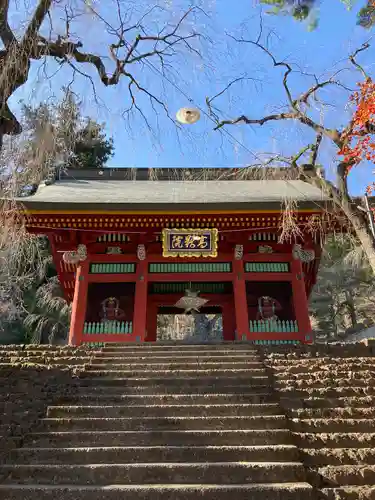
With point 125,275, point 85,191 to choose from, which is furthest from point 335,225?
point 85,191

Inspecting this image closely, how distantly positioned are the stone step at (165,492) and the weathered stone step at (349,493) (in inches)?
6.4

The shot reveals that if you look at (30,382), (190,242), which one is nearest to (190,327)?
(190,242)

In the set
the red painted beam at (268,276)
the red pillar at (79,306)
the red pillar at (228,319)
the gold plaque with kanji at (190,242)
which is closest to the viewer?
the red pillar at (79,306)

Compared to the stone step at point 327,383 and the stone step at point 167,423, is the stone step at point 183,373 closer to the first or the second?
the stone step at point 327,383

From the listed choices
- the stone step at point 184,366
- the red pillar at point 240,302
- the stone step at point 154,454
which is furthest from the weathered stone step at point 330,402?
the red pillar at point 240,302

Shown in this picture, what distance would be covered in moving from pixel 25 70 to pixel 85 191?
7.13m

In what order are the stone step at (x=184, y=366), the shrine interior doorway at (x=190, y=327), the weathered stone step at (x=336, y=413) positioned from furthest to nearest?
the shrine interior doorway at (x=190, y=327) → the stone step at (x=184, y=366) → the weathered stone step at (x=336, y=413)

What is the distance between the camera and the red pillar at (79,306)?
358 inches

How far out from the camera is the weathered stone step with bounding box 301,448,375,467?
375 centimetres

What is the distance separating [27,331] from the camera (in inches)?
776

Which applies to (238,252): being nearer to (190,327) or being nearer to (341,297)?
(341,297)

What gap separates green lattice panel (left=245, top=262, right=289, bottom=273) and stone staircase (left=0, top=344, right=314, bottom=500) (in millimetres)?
4313

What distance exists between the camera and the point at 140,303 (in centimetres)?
938

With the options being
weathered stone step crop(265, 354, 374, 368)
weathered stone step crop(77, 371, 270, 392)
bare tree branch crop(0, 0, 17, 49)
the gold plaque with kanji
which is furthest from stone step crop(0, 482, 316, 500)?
the gold plaque with kanji
